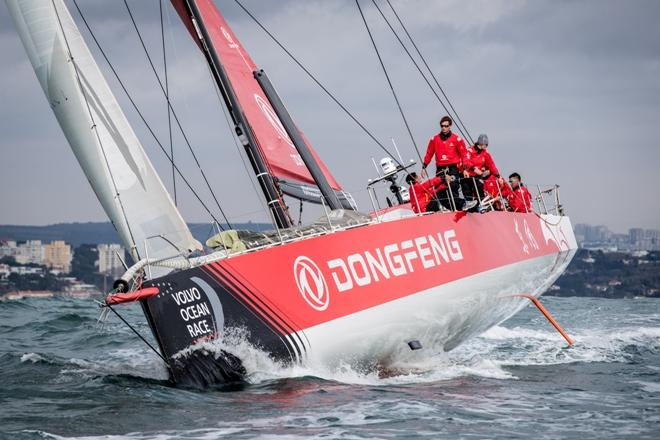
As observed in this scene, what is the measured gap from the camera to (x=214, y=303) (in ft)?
23.9

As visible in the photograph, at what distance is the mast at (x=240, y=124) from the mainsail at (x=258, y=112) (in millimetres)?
71

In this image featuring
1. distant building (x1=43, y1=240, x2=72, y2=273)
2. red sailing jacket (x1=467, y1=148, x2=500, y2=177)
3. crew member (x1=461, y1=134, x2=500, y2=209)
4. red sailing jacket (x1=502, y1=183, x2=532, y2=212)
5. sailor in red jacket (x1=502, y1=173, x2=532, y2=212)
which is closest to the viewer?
crew member (x1=461, y1=134, x2=500, y2=209)

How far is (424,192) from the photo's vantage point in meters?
9.98

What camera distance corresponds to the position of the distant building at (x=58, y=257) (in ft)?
172

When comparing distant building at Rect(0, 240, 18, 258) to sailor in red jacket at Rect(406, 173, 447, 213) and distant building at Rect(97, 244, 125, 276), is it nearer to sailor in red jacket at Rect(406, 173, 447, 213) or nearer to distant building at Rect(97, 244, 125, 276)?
distant building at Rect(97, 244, 125, 276)

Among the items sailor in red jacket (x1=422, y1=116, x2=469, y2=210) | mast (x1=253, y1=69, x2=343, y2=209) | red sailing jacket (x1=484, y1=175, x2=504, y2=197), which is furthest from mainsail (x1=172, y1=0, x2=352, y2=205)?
red sailing jacket (x1=484, y1=175, x2=504, y2=197)

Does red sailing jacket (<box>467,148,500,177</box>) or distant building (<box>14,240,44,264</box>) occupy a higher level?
distant building (<box>14,240,44,264</box>)

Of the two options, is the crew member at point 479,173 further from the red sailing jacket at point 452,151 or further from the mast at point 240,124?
the mast at point 240,124

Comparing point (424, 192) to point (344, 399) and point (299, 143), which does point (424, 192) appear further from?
point (344, 399)

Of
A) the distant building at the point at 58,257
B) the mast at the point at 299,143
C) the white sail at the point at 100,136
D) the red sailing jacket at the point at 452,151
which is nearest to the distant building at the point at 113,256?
the white sail at the point at 100,136

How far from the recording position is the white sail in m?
8.23

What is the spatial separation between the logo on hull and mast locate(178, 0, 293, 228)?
5.91 feet

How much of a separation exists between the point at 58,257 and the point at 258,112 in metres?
46.2

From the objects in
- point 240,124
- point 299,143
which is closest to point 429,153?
point 299,143
